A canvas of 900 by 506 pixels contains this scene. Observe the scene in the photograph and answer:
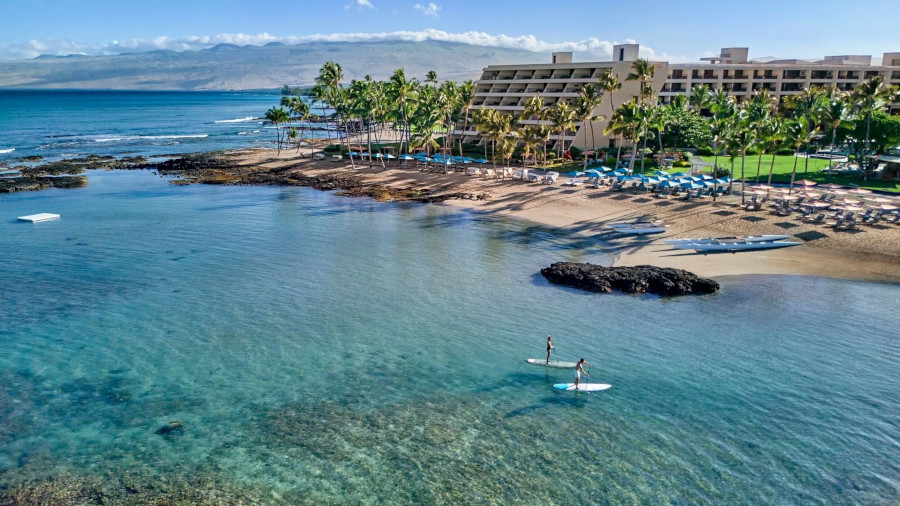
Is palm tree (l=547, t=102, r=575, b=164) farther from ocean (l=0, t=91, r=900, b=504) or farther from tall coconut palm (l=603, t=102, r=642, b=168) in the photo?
ocean (l=0, t=91, r=900, b=504)

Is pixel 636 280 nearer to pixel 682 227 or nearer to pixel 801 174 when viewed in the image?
pixel 682 227

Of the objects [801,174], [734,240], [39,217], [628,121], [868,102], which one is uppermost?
[868,102]

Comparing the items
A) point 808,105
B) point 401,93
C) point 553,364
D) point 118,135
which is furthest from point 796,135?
point 118,135

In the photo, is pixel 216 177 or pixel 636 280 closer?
pixel 636 280

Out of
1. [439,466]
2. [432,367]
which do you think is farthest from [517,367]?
[439,466]

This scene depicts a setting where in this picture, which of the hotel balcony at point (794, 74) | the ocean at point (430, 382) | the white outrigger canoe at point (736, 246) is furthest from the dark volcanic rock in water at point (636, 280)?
the hotel balcony at point (794, 74)

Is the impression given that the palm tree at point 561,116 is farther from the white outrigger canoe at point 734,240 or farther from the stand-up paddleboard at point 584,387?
the stand-up paddleboard at point 584,387

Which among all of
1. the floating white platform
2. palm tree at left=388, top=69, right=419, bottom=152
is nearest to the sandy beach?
palm tree at left=388, top=69, right=419, bottom=152

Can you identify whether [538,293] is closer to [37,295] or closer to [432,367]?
[432,367]
